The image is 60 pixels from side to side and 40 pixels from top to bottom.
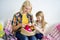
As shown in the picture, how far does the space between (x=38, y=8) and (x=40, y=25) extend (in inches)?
6.9

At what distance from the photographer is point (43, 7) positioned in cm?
183

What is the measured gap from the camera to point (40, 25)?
1783 millimetres

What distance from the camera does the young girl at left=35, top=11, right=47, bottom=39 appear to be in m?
1.77

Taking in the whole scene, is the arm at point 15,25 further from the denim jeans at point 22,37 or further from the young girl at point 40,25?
the young girl at point 40,25

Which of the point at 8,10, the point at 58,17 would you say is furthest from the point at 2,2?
the point at 58,17

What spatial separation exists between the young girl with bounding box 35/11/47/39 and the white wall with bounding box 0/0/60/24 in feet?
0.15

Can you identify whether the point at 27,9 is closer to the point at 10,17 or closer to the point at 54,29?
the point at 10,17

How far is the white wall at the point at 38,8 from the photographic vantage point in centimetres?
182

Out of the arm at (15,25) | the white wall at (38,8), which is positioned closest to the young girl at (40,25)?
the white wall at (38,8)

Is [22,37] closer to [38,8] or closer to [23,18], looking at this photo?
[23,18]

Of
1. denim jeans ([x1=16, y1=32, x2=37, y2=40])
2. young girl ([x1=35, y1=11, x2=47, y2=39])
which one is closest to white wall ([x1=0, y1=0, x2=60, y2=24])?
young girl ([x1=35, y1=11, x2=47, y2=39])

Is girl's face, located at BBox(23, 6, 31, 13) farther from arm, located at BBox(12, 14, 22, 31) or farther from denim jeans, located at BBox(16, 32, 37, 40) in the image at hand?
denim jeans, located at BBox(16, 32, 37, 40)

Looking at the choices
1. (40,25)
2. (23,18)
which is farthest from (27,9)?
(40,25)

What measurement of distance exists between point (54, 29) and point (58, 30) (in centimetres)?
4
